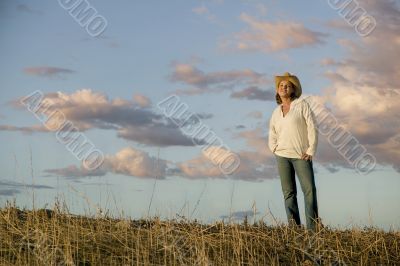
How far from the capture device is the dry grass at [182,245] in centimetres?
719

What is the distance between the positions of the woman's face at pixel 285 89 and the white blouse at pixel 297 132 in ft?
0.50

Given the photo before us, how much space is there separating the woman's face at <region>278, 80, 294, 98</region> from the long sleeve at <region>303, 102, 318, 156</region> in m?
0.39

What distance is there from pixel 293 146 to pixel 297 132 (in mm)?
213

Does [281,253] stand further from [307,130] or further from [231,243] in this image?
[307,130]

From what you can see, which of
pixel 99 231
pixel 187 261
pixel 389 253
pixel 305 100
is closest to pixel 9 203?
pixel 99 231

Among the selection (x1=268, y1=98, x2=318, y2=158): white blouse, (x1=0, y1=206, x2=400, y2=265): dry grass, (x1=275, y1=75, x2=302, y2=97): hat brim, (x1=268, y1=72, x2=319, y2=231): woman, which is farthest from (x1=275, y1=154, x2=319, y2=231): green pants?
(x1=275, y1=75, x2=302, y2=97): hat brim

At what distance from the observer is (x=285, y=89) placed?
9.42 metres

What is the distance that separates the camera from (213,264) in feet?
23.1

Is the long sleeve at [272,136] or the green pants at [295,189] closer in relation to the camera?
the green pants at [295,189]

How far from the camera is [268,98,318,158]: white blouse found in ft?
29.8

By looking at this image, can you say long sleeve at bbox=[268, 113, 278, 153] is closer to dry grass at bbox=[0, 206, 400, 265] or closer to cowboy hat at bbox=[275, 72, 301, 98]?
cowboy hat at bbox=[275, 72, 301, 98]

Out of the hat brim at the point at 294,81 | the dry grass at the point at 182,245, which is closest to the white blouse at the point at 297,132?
the hat brim at the point at 294,81

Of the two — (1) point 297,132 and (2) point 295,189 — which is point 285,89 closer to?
(1) point 297,132

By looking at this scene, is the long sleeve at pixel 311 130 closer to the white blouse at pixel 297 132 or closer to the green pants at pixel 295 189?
the white blouse at pixel 297 132
